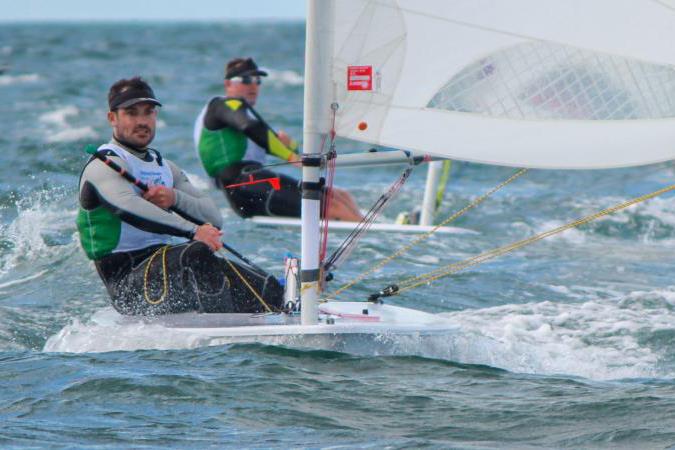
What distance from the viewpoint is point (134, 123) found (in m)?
6.09

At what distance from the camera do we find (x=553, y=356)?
6.29 metres

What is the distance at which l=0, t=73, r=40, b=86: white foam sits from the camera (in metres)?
27.2

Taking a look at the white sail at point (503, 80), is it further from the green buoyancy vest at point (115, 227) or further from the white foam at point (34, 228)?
the white foam at point (34, 228)

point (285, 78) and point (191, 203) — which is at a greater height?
point (285, 78)

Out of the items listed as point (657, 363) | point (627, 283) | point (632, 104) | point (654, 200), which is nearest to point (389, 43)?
point (632, 104)

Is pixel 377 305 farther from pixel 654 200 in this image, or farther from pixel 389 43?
pixel 654 200

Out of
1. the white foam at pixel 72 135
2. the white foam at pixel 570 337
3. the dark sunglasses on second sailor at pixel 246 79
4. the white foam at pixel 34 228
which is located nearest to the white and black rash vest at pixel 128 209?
the white foam at pixel 570 337

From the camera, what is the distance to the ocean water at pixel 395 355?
4844mm

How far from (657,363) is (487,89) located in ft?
5.73

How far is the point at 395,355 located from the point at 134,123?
174cm

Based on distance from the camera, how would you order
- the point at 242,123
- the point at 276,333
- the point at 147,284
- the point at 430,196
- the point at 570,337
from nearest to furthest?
the point at 276,333 → the point at 147,284 → the point at 570,337 → the point at 242,123 → the point at 430,196

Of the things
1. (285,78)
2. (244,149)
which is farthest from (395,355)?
(285,78)

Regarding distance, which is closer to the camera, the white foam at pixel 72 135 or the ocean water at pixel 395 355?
the ocean water at pixel 395 355

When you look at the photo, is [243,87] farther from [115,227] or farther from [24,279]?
[115,227]
